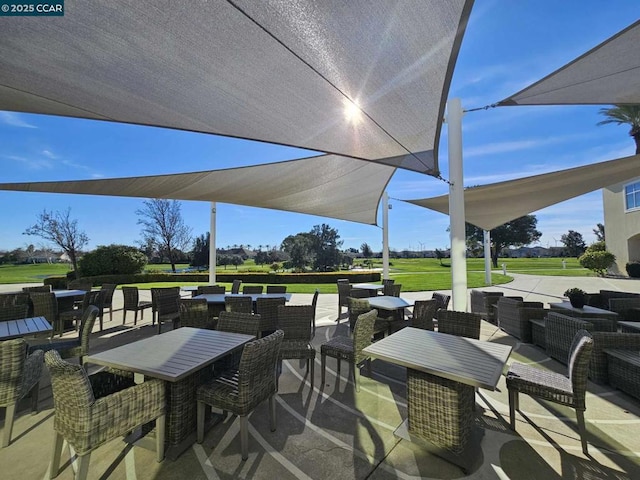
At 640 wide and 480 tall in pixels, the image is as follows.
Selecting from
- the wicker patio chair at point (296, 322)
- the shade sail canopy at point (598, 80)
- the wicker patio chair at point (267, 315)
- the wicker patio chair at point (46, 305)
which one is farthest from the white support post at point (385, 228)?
the wicker patio chair at point (46, 305)

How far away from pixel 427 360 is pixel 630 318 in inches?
192

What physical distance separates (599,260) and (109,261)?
28.5 metres

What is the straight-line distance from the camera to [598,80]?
381cm

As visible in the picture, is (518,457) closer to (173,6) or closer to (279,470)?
(279,470)

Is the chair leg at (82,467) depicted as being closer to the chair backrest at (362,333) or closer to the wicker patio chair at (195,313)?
the chair backrest at (362,333)

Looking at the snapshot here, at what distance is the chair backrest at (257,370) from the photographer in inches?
79.0

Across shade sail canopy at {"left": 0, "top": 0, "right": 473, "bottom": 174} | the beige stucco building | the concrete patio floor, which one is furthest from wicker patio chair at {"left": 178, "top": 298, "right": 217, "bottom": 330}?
the beige stucco building

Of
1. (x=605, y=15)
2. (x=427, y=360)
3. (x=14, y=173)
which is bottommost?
(x=427, y=360)

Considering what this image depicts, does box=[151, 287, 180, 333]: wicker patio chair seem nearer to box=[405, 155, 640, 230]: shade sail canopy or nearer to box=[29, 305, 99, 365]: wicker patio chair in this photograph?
box=[29, 305, 99, 365]: wicker patio chair

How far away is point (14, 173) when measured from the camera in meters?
18.5

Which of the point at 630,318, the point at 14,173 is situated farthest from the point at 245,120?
the point at 14,173

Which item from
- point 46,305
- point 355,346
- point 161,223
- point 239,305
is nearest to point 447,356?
point 355,346

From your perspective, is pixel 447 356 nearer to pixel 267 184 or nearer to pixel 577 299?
pixel 577 299

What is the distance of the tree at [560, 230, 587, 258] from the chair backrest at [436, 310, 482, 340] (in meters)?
62.8
